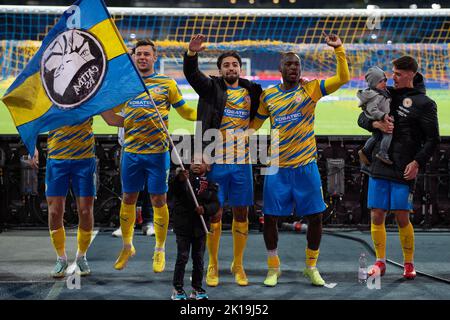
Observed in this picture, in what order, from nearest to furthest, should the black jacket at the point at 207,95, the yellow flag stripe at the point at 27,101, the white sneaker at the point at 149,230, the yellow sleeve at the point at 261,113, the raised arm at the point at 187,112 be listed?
the yellow flag stripe at the point at 27,101 < the black jacket at the point at 207,95 < the yellow sleeve at the point at 261,113 < the raised arm at the point at 187,112 < the white sneaker at the point at 149,230

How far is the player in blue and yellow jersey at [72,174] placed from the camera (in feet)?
20.6

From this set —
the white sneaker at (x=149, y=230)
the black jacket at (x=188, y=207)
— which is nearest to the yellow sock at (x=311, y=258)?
the black jacket at (x=188, y=207)

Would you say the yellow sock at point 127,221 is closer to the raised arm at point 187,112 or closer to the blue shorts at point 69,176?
Result: the blue shorts at point 69,176

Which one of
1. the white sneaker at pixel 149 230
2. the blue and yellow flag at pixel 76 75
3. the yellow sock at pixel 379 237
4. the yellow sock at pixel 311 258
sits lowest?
the white sneaker at pixel 149 230

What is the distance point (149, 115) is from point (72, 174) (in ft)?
3.01

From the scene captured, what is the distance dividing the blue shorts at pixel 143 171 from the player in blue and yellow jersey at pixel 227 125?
703mm

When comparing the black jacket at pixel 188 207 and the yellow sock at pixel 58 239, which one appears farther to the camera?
the yellow sock at pixel 58 239

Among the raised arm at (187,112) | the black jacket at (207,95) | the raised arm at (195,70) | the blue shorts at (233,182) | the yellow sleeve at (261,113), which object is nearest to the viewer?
the raised arm at (195,70)

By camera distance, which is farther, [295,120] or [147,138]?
[147,138]

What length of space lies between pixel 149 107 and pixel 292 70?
143cm

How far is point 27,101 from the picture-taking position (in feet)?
18.2

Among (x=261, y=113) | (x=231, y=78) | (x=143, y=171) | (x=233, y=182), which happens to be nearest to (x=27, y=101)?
(x=143, y=171)

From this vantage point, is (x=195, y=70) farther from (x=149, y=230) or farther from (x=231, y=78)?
(x=149, y=230)

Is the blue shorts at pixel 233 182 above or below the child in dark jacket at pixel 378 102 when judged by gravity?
below
